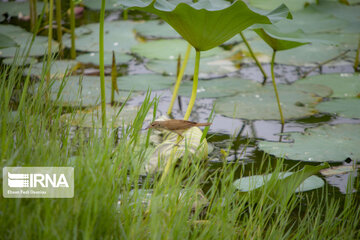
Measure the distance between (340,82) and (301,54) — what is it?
18.5 inches

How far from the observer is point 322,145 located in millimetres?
1815

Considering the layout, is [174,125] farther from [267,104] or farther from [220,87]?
[220,87]

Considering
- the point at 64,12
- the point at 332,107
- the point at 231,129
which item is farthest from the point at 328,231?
the point at 64,12

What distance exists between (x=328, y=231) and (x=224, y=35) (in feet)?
2.25

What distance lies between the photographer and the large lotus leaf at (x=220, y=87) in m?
2.33

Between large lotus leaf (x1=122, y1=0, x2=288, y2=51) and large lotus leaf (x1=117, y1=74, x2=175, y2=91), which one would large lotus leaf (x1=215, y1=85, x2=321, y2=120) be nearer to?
large lotus leaf (x1=117, y1=74, x2=175, y2=91)

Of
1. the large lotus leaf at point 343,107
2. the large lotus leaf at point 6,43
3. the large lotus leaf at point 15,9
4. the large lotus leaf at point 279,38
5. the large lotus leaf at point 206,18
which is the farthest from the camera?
the large lotus leaf at point 15,9

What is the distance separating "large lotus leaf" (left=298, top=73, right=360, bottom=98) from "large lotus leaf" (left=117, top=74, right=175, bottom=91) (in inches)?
30.0

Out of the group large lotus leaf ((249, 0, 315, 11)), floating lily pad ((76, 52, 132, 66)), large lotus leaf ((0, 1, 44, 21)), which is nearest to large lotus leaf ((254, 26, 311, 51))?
floating lily pad ((76, 52, 132, 66))

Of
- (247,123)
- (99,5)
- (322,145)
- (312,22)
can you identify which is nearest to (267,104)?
(247,123)

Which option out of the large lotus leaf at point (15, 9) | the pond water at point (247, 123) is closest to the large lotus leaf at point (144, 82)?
the pond water at point (247, 123)

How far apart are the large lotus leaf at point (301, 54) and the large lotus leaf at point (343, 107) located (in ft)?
1.81

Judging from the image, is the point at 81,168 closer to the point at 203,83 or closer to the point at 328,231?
the point at 328,231

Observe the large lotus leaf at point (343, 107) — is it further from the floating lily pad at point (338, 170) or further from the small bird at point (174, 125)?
the small bird at point (174, 125)
